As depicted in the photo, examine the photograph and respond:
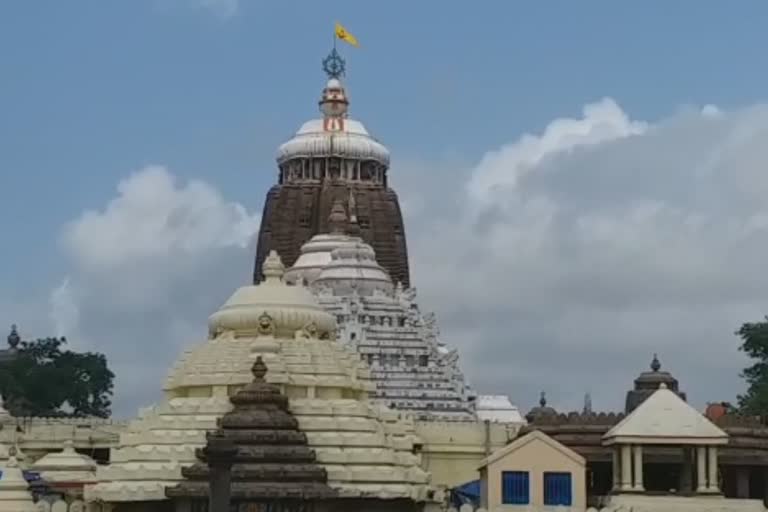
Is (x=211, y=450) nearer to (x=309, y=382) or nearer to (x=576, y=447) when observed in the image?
(x=309, y=382)

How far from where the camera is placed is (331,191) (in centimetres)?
10425

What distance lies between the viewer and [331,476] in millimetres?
48844

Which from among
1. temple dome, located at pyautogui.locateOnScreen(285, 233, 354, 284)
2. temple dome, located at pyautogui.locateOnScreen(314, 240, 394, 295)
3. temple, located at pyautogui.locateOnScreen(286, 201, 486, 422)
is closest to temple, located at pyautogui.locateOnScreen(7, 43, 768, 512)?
temple, located at pyautogui.locateOnScreen(286, 201, 486, 422)

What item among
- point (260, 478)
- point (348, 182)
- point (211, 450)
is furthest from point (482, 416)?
point (211, 450)

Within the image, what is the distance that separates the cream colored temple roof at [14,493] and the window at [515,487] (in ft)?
40.7

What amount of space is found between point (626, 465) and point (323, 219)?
5125 centimetres

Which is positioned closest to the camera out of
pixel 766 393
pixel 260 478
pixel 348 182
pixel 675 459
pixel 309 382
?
pixel 260 478

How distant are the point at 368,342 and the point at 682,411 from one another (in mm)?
29506

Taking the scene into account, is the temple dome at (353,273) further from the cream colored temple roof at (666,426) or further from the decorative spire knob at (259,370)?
the decorative spire knob at (259,370)

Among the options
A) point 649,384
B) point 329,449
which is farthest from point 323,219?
point 329,449

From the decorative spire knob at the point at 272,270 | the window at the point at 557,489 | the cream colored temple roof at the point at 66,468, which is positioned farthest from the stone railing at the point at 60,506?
the window at the point at 557,489

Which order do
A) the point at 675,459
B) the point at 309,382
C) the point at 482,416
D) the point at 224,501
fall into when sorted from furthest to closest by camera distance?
the point at 482,416 < the point at 675,459 < the point at 309,382 < the point at 224,501

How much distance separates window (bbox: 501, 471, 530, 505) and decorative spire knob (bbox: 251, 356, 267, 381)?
745 centimetres

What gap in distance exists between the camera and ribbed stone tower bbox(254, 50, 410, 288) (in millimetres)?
104250
